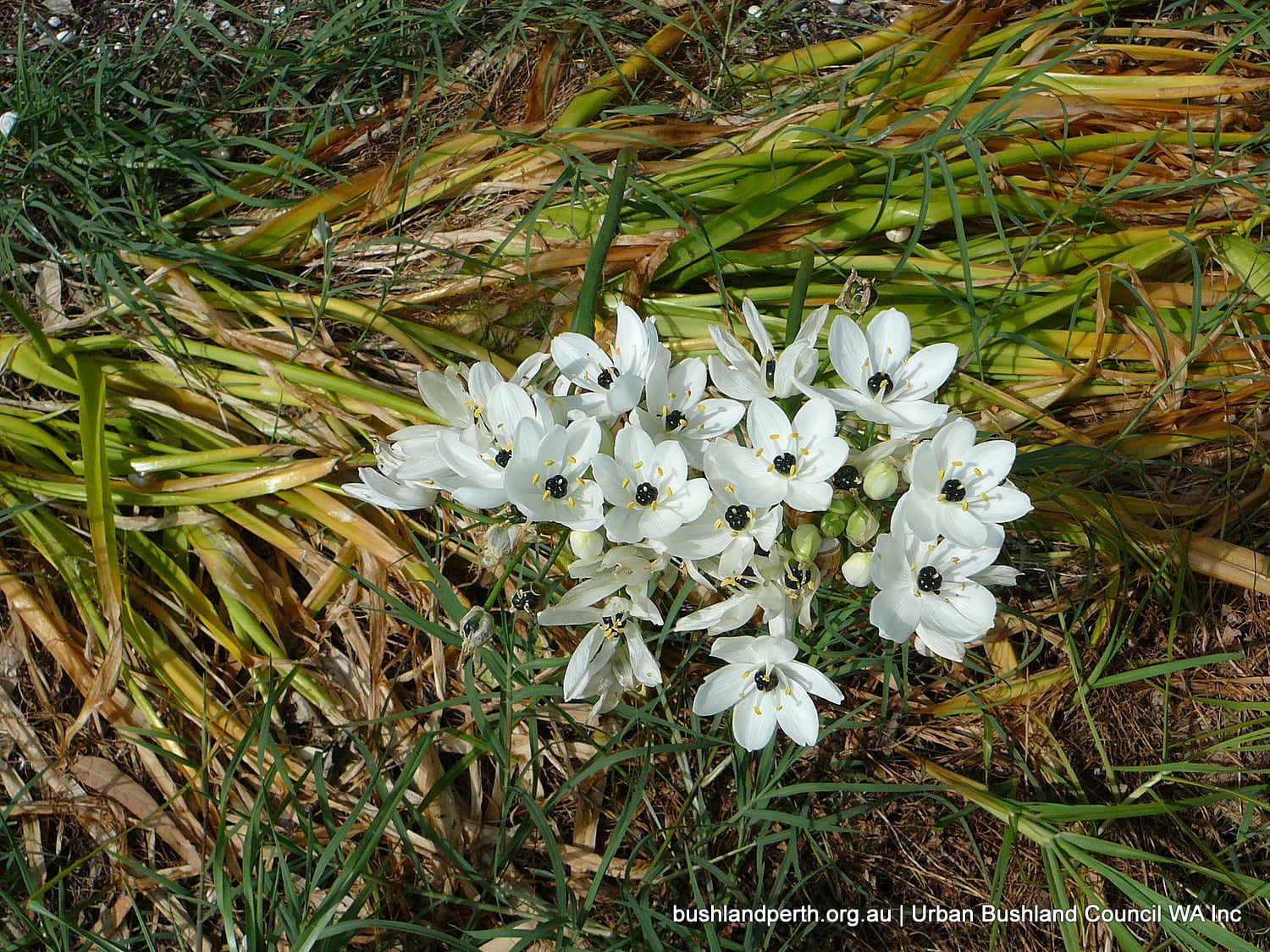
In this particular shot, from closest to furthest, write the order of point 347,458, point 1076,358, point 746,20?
1. point 347,458
2. point 1076,358
3. point 746,20

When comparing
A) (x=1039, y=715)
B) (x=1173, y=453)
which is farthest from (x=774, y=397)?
(x=1173, y=453)

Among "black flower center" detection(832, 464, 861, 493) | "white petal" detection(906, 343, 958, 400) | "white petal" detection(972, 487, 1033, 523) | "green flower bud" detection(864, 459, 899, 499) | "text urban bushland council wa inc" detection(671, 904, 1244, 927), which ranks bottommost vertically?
"text urban bushland council wa inc" detection(671, 904, 1244, 927)

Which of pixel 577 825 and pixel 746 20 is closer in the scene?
pixel 577 825

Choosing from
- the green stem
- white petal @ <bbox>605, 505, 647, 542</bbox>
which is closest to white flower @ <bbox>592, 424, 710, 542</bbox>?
white petal @ <bbox>605, 505, 647, 542</bbox>

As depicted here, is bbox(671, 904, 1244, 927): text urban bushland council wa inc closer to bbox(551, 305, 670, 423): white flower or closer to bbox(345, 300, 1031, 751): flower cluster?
bbox(345, 300, 1031, 751): flower cluster

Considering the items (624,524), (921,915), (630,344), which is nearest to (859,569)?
(624,524)

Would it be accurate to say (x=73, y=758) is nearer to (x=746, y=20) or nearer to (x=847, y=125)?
(x=847, y=125)

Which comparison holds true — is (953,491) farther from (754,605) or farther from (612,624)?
(612,624)
